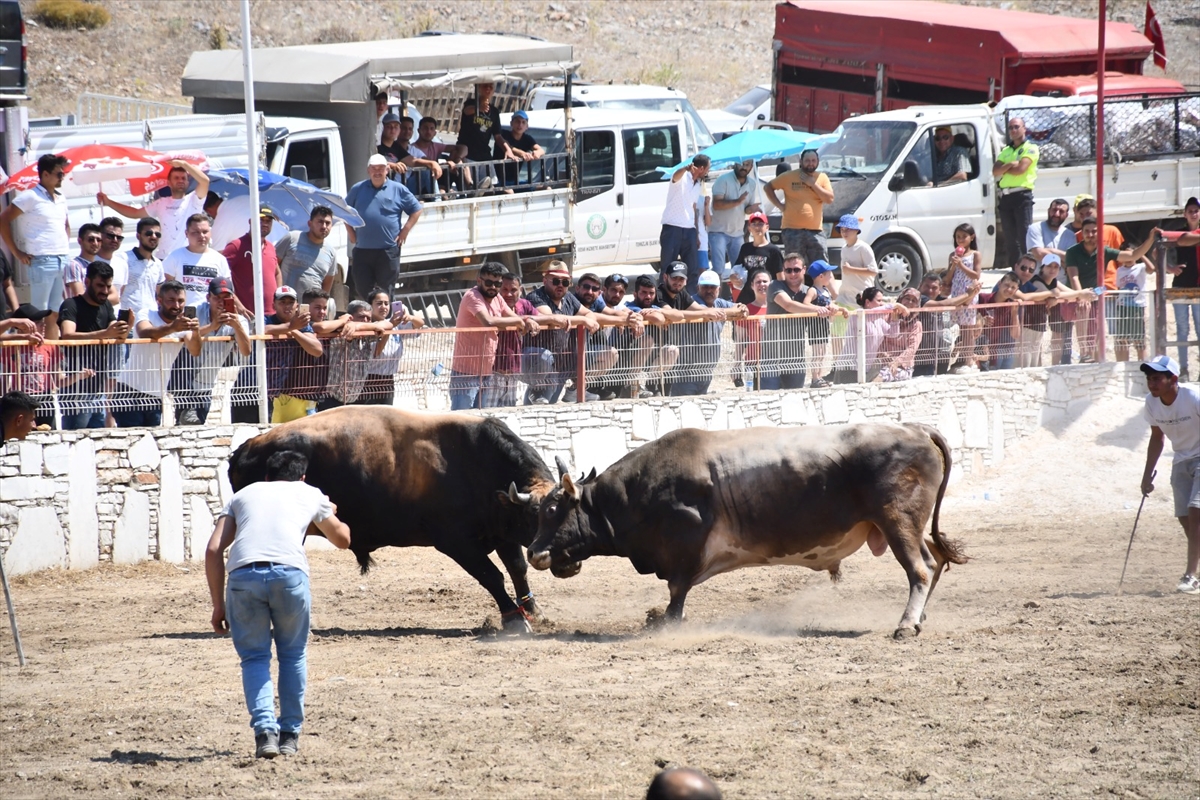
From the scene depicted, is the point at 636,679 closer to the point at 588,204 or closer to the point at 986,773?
the point at 986,773

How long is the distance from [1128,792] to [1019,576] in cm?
543

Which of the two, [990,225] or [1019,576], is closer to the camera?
[1019,576]

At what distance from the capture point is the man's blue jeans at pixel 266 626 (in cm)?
701

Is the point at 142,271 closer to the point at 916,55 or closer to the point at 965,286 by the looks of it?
the point at 965,286

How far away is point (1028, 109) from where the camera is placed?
2052cm

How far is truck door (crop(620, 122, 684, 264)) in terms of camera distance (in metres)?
20.5

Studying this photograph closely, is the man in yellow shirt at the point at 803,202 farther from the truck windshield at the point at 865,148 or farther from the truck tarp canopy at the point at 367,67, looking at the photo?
the truck tarp canopy at the point at 367,67

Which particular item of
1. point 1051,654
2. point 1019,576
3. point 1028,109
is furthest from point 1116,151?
point 1051,654

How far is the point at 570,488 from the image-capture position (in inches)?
409

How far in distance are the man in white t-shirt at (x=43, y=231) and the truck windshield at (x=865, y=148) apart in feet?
34.6

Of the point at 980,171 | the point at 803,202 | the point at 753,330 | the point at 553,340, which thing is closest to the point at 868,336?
the point at 753,330

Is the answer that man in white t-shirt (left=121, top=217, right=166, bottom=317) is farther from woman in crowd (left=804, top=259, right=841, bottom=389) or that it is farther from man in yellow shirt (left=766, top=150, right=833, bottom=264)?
man in yellow shirt (left=766, top=150, right=833, bottom=264)

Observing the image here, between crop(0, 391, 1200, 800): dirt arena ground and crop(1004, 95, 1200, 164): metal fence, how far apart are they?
9.42 m

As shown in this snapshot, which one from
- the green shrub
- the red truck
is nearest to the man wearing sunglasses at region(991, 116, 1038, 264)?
the red truck
